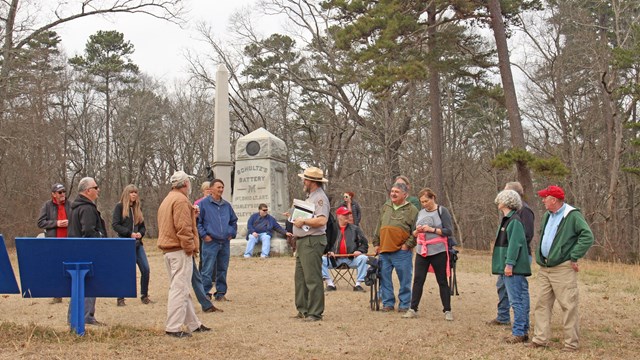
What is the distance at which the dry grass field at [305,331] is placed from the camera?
223 inches

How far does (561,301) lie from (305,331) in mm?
2594

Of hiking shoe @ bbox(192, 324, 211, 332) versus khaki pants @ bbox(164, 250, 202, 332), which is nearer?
khaki pants @ bbox(164, 250, 202, 332)

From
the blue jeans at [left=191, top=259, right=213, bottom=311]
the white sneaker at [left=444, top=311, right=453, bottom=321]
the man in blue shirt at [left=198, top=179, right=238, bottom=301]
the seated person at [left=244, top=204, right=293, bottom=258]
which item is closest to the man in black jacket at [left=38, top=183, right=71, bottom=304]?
the man in blue shirt at [left=198, top=179, right=238, bottom=301]

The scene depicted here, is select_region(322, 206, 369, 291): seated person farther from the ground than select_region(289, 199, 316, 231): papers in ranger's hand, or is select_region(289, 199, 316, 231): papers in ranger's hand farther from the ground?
select_region(289, 199, 316, 231): papers in ranger's hand

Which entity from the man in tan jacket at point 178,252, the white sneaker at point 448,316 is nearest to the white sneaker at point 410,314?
the white sneaker at point 448,316

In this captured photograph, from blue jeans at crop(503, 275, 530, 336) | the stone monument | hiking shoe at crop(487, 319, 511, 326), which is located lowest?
hiking shoe at crop(487, 319, 511, 326)

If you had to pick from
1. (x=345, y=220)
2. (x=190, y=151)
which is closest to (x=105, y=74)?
(x=190, y=151)

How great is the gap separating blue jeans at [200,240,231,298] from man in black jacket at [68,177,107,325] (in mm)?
1931

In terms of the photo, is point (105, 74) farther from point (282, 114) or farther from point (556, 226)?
point (556, 226)

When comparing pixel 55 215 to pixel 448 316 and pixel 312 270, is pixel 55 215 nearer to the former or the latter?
pixel 312 270

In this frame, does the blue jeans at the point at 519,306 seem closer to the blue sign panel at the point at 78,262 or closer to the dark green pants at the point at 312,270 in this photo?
the dark green pants at the point at 312,270

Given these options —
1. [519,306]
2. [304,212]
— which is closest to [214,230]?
[304,212]

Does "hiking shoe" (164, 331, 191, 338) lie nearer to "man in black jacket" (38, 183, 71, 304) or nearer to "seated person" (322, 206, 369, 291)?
"man in black jacket" (38, 183, 71, 304)

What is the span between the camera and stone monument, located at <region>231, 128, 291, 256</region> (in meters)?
17.7
